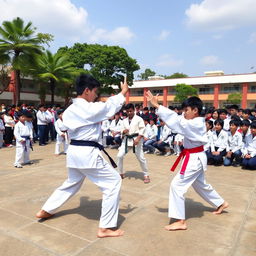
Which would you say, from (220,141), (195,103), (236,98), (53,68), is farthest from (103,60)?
(195,103)

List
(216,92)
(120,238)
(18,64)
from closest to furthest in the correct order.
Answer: (120,238) < (18,64) < (216,92)

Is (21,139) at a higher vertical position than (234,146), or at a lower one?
higher

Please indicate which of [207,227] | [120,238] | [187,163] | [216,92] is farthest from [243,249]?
[216,92]

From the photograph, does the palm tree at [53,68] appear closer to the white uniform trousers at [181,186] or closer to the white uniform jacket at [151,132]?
the white uniform jacket at [151,132]

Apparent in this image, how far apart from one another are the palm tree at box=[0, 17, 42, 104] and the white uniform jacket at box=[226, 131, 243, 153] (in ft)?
42.7

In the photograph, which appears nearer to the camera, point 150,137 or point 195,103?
point 195,103

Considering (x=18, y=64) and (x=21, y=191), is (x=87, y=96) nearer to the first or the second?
(x=21, y=191)

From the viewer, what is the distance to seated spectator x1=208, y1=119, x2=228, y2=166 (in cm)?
720

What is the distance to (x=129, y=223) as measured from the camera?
129 inches

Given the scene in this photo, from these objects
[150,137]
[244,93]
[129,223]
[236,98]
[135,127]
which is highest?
[244,93]

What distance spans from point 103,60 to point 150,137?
67.0ft

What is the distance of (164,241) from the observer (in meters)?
2.82

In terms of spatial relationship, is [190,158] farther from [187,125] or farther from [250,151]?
[250,151]

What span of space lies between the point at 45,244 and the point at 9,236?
491 millimetres
